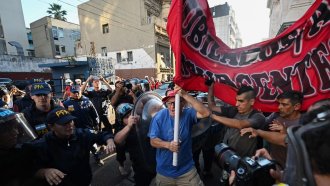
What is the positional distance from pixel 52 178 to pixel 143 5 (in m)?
24.7

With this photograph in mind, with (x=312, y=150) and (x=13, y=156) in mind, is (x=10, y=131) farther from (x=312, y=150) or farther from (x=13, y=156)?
(x=312, y=150)

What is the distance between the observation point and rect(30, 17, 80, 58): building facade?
97.4 feet

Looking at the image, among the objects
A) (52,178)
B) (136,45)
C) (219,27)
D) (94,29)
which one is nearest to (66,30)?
(94,29)

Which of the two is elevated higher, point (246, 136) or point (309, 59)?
point (309, 59)

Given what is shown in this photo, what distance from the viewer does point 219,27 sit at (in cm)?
4291

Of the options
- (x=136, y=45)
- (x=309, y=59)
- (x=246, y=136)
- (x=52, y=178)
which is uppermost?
(x=136, y=45)

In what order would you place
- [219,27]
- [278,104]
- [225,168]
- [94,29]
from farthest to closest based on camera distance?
[219,27] < [94,29] < [278,104] < [225,168]

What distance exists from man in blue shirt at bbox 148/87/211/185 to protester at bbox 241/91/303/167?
23.8 inches

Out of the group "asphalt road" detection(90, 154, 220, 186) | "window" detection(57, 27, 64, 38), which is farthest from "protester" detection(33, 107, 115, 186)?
"window" detection(57, 27, 64, 38)

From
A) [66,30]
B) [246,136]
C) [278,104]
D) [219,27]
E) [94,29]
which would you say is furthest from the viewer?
[219,27]

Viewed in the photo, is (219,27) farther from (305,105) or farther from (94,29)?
(305,105)

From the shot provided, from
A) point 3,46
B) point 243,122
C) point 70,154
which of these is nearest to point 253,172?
point 243,122

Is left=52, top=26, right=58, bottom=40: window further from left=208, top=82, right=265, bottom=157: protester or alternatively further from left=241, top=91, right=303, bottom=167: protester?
left=241, top=91, right=303, bottom=167: protester

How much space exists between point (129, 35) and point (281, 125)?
24229 millimetres
